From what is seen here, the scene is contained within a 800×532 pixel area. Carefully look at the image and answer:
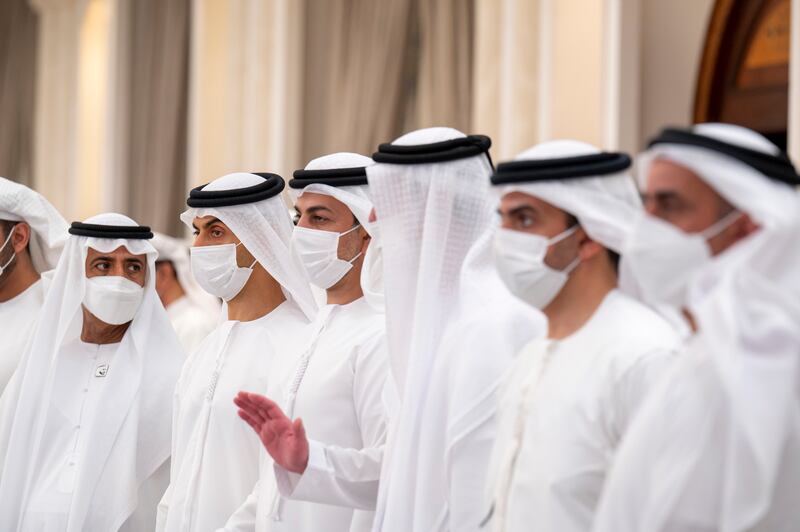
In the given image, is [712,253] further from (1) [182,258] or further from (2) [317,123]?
(2) [317,123]

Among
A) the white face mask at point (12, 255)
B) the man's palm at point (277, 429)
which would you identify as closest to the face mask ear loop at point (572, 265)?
the man's palm at point (277, 429)

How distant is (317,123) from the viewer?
1073 cm

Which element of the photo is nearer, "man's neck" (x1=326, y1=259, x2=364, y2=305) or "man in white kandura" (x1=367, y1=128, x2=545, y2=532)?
"man in white kandura" (x1=367, y1=128, x2=545, y2=532)

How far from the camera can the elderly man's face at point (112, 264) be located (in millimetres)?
4883

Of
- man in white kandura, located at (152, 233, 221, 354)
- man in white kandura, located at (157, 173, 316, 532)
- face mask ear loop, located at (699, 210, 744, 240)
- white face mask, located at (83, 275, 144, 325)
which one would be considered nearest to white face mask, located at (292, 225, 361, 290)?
man in white kandura, located at (157, 173, 316, 532)

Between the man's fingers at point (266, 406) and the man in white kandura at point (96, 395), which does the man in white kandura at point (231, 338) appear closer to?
the man in white kandura at point (96, 395)

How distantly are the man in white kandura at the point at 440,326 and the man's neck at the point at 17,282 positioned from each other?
2.42 metres

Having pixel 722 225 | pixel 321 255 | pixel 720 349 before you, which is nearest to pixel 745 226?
pixel 722 225

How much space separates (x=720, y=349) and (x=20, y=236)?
376 centimetres

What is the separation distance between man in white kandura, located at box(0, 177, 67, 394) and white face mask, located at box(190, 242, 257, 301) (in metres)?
1.16

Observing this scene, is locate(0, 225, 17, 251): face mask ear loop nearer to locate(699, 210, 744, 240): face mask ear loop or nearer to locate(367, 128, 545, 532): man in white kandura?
locate(367, 128, 545, 532): man in white kandura

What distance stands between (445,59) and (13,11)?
267 inches

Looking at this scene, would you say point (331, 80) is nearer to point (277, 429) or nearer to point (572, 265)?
point (277, 429)

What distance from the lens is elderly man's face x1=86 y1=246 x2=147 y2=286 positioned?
4883mm
